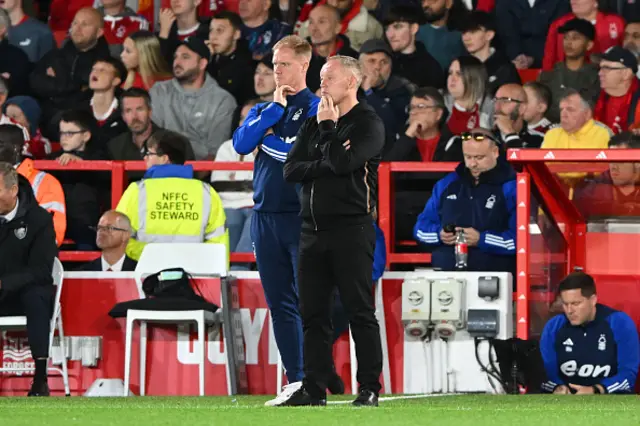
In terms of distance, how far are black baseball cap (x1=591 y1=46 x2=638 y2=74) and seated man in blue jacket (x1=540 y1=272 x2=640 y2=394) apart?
3519mm

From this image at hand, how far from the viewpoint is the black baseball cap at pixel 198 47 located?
14.3m

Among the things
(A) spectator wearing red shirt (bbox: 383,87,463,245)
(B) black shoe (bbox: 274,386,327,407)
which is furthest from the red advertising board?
(B) black shoe (bbox: 274,386,327,407)

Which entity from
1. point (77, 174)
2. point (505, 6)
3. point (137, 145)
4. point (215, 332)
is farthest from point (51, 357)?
point (505, 6)

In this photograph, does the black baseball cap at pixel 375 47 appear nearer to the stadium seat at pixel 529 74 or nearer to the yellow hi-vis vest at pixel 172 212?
the stadium seat at pixel 529 74

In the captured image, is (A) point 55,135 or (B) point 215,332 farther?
(A) point 55,135

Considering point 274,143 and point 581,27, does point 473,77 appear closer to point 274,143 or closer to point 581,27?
point 581,27

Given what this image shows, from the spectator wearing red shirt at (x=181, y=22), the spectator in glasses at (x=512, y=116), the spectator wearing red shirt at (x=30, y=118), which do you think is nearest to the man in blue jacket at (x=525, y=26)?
the spectator in glasses at (x=512, y=116)

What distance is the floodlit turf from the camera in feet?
20.9

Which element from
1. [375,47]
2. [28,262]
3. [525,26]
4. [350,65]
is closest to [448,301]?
[28,262]

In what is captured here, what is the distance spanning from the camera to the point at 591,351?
10.1 m

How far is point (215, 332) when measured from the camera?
427 inches

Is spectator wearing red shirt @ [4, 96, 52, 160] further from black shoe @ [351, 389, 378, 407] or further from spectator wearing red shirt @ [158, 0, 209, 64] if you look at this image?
black shoe @ [351, 389, 378, 407]

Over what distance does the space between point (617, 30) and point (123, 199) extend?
18.2 ft

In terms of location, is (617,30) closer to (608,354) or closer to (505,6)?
(505,6)
